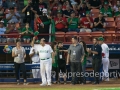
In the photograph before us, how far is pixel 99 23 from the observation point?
23.4m

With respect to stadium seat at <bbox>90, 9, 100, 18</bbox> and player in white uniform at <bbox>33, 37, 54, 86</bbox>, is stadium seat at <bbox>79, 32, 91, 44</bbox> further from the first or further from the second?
stadium seat at <bbox>90, 9, 100, 18</bbox>

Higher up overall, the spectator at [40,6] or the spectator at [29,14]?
the spectator at [40,6]

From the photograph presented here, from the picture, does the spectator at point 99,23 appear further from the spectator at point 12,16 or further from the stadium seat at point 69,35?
the spectator at point 12,16

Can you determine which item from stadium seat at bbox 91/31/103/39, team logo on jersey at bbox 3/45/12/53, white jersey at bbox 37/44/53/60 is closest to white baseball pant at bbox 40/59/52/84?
white jersey at bbox 37/44/53/60

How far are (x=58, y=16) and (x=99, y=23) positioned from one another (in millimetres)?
2226

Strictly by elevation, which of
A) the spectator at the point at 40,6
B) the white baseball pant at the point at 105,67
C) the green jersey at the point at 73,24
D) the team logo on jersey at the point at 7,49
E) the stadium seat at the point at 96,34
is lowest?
the white baseball pant at the point at 105,67

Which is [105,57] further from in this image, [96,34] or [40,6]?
[40,6]

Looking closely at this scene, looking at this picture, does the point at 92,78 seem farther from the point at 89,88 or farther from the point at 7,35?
the point at 7,35

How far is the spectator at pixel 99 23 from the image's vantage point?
920 inches

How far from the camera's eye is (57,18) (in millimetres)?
23625

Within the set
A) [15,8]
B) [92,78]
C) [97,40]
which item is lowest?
[92,78]

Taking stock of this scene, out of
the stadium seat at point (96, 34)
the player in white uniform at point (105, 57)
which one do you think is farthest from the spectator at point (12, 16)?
the player in white uniform at point (105, 57)

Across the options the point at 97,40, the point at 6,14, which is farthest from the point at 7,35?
the point at 97,40

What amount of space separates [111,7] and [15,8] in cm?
564
